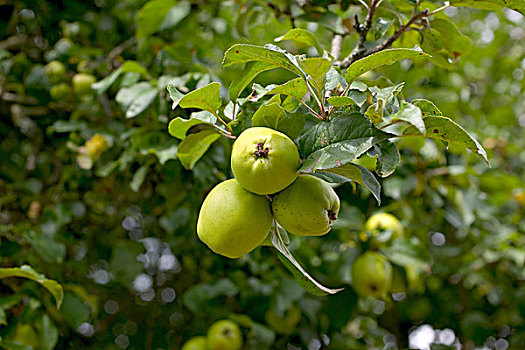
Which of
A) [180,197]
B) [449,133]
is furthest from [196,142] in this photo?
[180,197]

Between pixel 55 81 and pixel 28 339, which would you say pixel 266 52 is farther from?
pixel 55 81

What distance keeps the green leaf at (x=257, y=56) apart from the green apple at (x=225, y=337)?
1.41m

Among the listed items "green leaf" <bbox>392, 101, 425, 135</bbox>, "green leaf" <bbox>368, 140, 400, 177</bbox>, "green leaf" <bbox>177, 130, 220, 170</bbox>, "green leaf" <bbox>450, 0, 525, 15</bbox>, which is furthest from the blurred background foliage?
"green leaf" <bbox>392, 101, 425, 135</bbox>

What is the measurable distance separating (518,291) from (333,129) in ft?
7.79

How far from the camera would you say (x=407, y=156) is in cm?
196

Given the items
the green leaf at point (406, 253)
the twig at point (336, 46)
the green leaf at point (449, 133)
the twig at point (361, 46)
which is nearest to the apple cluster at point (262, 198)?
the green leaf at point (449, 133)

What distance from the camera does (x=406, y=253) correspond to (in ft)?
6.21

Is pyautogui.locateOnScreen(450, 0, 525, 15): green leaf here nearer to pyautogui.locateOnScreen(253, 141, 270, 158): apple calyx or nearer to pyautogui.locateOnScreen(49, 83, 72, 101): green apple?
pyautogui.locateOnScreen(253, 141, 270, 158): apple calyx

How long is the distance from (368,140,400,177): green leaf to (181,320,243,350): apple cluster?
4.51 ft

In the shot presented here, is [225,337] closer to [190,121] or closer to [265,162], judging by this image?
[190,121]

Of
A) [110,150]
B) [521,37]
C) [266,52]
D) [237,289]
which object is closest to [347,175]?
[266,52]

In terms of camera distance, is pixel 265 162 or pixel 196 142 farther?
pixel 196 142

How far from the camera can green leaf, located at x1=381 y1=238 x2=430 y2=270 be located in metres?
1.86

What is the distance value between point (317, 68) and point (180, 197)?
110 centimetres
